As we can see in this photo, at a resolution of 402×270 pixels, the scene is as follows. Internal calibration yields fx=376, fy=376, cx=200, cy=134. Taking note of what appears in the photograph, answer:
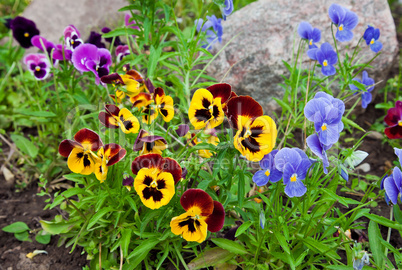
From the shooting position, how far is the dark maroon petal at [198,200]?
162cm

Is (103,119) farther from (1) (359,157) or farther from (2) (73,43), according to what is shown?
(1) (359,157)

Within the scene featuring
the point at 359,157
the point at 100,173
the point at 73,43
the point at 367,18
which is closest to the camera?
the point at 359,157

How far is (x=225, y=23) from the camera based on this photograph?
3.55 m

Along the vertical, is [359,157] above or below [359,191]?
above

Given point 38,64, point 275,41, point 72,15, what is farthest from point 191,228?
point 72,15

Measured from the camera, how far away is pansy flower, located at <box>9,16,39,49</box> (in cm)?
300

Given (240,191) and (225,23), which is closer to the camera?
(240,191)

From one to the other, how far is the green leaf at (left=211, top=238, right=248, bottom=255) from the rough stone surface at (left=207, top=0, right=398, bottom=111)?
5.31 ft

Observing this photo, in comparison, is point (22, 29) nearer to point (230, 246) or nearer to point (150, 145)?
point (150, 145)

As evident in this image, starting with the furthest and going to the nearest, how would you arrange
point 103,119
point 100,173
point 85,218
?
point 85,218, point 103,119, point 100,173

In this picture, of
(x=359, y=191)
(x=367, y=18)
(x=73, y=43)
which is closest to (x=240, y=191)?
(x=359, y=191)

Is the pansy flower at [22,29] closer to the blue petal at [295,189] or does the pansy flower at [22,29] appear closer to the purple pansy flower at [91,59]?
the purple pansy flower at [91,59]

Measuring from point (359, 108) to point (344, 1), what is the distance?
0.98 meters

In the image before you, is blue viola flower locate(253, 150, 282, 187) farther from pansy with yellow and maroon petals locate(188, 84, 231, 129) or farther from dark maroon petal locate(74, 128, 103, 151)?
dark maroon petal locate(74, 128, 103, 151)
